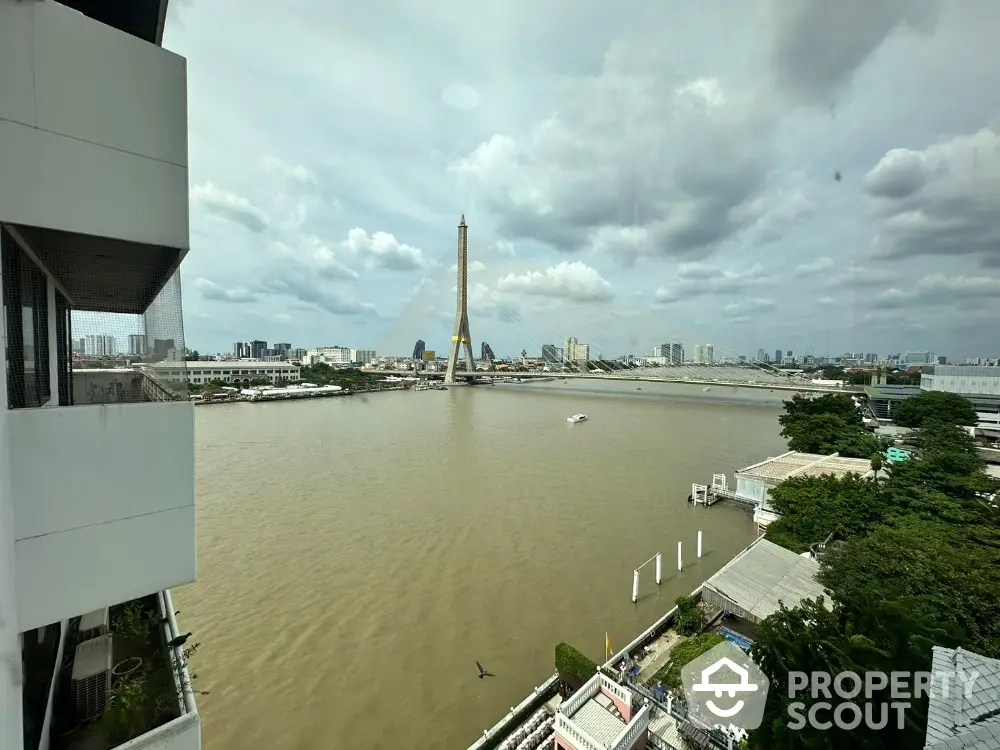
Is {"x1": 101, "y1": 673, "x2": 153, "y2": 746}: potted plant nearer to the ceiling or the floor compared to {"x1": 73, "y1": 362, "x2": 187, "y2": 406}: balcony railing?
nearer to the floor

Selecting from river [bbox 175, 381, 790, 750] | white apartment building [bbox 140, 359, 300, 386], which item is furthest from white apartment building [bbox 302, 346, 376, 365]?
river [bbox 175, 381, 790, 750]

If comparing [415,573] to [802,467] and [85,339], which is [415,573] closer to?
[85,339]

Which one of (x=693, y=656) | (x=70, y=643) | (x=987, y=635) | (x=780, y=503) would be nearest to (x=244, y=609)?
(x=70, y=643)

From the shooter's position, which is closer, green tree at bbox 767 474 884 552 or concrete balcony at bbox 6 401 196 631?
concrete balcony at bbox 6 401 196 631

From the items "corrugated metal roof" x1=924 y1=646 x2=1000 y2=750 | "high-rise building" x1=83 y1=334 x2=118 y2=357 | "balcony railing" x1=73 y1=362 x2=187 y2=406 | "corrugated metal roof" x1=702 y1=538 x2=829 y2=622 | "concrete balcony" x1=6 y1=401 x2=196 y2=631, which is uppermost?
"high-rise building" x1=83 y1=334 x2=118 y2=357

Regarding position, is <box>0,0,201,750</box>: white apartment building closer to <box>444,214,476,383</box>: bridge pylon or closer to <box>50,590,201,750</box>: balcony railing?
<box>50,590,201,750</box>: balcony railing

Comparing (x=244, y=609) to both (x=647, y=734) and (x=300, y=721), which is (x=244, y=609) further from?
(x=647, y=734)
